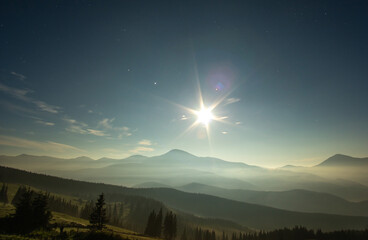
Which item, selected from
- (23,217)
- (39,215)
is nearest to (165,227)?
(39,215)

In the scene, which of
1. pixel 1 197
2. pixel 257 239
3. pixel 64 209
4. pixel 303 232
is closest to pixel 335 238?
pixel 303 232

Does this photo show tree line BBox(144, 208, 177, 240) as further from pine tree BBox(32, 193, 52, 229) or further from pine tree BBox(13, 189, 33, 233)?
pine tree BBox(13, 189, 33, 233)

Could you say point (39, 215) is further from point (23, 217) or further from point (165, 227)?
point (165, 227)

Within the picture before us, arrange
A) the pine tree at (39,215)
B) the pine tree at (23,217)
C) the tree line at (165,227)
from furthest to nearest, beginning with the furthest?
1. the tree line at (165,227)
2. the pine tree at (39,215)
3. the pine tree at (23,217)

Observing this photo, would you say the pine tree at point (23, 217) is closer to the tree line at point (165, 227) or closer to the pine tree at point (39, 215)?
the pine tree at point (39, 215)

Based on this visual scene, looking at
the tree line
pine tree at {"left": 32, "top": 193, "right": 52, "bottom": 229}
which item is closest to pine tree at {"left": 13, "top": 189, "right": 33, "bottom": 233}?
pine tree at {"left": 32, "top": 193, "right": 52, "bottom": 229}

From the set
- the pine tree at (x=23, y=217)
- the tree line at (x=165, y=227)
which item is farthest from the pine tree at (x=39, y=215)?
the tree line at (x=165, y=227)

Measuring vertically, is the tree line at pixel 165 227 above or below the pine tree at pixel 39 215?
below

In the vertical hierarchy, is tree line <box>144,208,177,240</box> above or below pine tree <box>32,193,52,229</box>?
below

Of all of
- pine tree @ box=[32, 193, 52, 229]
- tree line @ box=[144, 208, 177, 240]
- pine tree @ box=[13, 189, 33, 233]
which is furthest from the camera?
tree line @ box=[144, 208, 177, 240]

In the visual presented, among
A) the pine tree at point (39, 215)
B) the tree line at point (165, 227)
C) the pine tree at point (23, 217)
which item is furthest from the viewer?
the tree line at point (165, 227)

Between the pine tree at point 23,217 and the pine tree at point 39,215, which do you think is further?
the pine tree at point 39,215

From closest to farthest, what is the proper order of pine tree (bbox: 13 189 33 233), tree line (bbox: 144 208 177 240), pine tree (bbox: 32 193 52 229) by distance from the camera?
pine tree (bbox: 13 189 33 233) < pine tree (bbox: 32 193 52 229) < tree line (bbox: 144 208 177 240)

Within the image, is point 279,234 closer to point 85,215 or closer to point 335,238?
point 335,238
